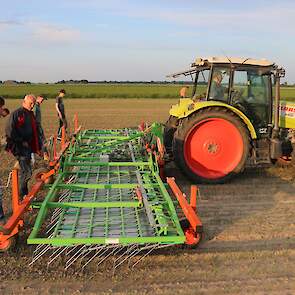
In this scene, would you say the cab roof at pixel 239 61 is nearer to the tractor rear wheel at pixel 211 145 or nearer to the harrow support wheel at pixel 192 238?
the tractor rear wheel at pixel 211 145

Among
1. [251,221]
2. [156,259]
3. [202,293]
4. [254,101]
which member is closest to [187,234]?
[156,259]

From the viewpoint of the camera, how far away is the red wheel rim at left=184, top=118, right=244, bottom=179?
7.09 meters

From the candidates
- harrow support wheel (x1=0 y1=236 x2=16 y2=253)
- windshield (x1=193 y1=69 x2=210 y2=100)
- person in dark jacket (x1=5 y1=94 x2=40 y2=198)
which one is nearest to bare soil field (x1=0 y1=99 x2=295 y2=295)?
harrow support wheel (x1=0 y1=236 x2=16 y2=253)

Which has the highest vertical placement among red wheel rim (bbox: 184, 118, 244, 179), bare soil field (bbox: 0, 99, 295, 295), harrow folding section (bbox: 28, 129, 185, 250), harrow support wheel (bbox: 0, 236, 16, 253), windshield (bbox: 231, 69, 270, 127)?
windshield (bbox: 231, 69, 270, 127)

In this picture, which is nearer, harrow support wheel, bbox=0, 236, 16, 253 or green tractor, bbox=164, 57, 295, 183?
harrow support wheel, bbox=0, 236, 16, 253

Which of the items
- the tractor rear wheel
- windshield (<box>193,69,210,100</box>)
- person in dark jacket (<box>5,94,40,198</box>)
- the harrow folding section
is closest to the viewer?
the harrow folding section

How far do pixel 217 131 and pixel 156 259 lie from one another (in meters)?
3.32

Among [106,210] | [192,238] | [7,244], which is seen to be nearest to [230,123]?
[106,210]

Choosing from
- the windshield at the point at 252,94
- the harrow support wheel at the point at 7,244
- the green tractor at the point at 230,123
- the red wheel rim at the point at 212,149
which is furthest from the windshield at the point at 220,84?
the harrow support wheel at the point at 7,244

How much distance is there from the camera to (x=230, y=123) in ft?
23.0

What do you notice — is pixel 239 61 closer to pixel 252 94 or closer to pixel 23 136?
pixel 252 94

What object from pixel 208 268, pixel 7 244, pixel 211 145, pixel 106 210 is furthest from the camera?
pixel 211 145

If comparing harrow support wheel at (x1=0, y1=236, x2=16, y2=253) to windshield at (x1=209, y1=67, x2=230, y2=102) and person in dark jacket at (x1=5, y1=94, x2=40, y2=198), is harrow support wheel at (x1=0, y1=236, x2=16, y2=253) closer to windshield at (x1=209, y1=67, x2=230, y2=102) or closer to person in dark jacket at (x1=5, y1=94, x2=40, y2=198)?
person in dark jacket at (x1=5, y1=94, x2=40, y2=198)

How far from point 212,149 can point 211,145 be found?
71mm
